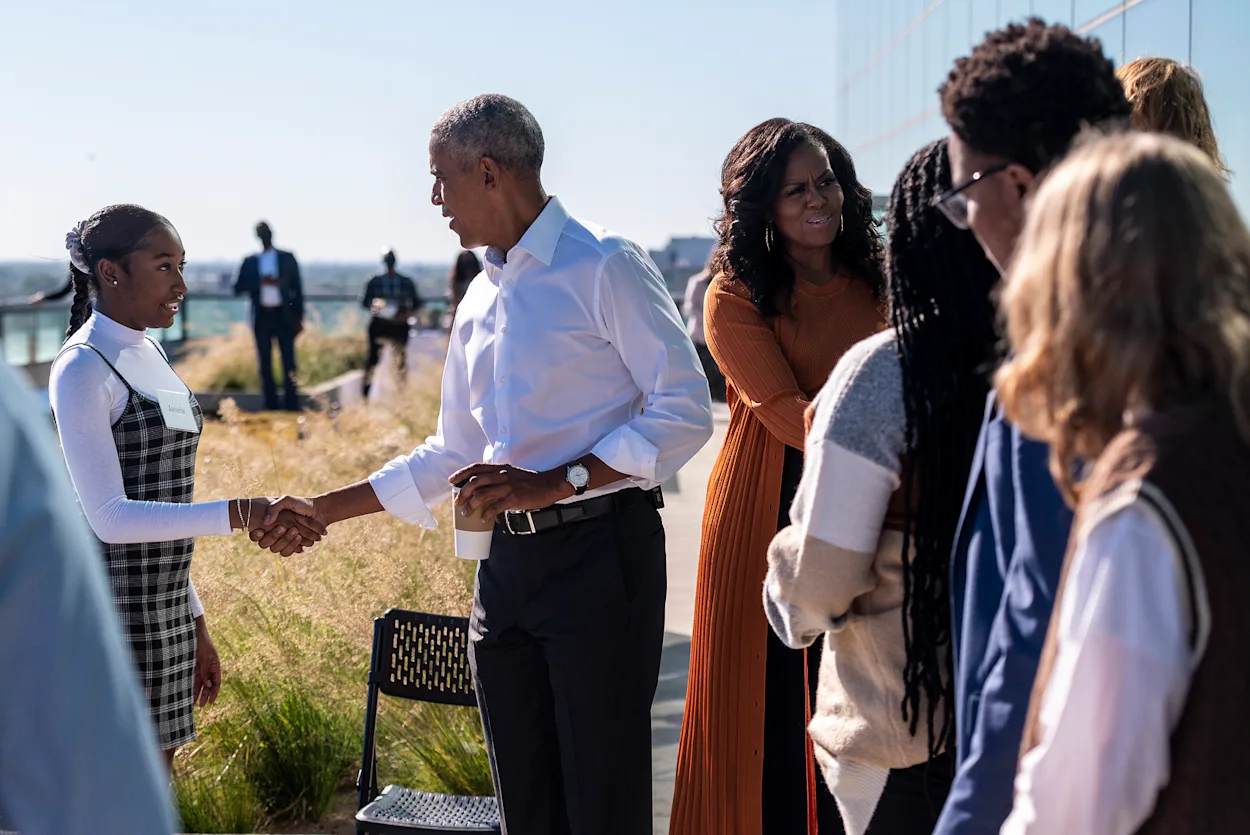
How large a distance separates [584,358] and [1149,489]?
197cm

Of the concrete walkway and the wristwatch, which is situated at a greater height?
the wristwatch

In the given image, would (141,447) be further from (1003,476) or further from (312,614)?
(1003,476)

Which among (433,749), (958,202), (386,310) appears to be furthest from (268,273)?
(958,202)

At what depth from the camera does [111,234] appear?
11.1 ft

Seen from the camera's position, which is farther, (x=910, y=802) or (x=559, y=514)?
(x=559, y=514)

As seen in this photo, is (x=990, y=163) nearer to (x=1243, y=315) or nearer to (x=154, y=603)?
(x=1243, y=315)

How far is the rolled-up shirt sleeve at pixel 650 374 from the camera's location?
3.05 meters

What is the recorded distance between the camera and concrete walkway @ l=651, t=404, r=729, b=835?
498 centimetres

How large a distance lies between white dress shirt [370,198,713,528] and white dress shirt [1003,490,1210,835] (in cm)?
174

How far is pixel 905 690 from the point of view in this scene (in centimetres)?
199

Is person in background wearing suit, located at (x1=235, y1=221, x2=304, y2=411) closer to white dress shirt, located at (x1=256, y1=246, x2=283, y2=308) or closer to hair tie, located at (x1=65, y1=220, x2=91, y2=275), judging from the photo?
white dress shirt, located at (x1=256, y1=246, x2=283, y2=308)

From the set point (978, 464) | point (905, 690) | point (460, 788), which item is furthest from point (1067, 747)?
point (460, 788)

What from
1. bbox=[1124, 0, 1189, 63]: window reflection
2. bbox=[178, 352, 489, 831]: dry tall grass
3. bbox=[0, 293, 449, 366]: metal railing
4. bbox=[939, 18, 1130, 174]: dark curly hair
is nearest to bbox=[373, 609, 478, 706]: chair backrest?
bbox=[178, 352, 489, 831]: dry tall grass

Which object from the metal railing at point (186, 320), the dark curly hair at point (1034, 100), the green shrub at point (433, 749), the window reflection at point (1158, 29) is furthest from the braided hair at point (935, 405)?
the metal railing at point (186, 320)
